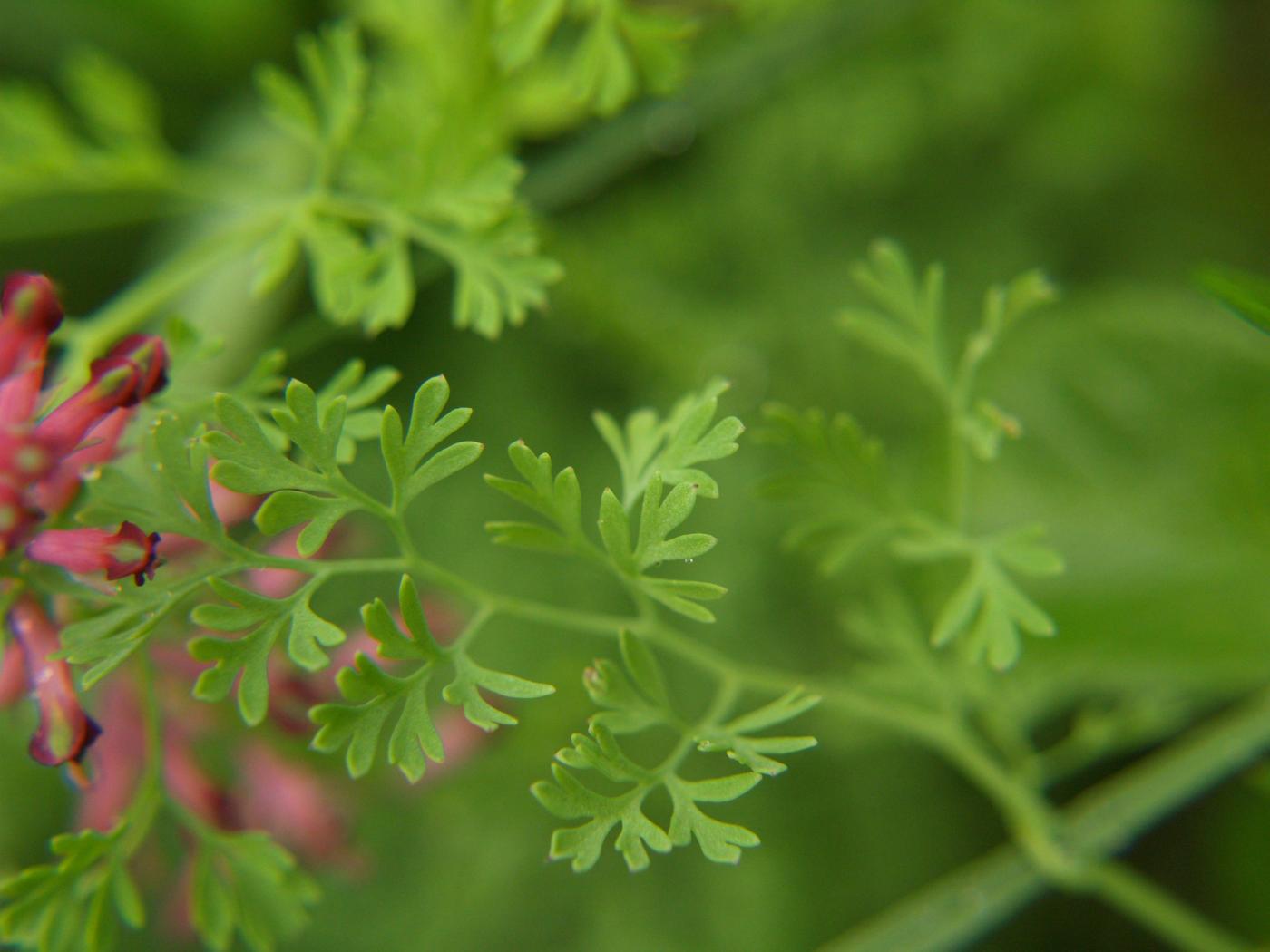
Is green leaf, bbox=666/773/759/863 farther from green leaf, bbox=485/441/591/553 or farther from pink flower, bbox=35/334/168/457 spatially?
pink flower, bbox=35/334/168/457

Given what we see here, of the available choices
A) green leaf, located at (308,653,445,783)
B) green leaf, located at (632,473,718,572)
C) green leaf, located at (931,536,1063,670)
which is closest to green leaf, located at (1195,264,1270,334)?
green leaf, located at (931,536,1063,670)

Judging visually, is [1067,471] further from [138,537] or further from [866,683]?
[138,537]

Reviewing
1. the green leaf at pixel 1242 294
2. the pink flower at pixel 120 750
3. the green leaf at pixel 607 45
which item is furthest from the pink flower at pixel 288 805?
the green leaf at pixel 1242 294

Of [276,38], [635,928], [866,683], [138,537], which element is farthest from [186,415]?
[276,38]

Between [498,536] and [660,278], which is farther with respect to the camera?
[660,278]

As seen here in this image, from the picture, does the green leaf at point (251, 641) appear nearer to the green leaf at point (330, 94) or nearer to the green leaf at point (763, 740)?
the green leaf at point (763, 740)

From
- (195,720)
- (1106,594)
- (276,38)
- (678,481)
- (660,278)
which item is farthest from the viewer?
(276,38)
